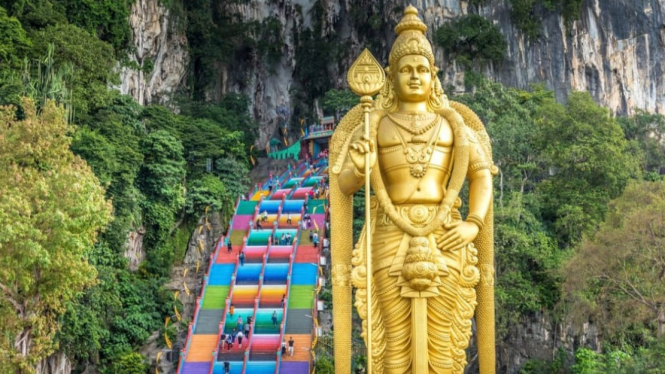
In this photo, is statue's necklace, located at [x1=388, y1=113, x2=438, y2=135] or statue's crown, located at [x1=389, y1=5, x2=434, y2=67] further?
statue's crown, located at [x1=389, y1=5, x2=434, y2=67]

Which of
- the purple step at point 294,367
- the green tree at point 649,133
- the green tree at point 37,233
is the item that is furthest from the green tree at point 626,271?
the green tree at point 649,133

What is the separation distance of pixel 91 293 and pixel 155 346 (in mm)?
1882

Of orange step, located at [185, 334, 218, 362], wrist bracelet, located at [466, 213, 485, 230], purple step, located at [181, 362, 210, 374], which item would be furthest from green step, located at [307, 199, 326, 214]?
wrist bracelet, located at [466, 213, 485, 230]

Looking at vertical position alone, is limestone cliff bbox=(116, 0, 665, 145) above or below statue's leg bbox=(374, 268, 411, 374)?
above

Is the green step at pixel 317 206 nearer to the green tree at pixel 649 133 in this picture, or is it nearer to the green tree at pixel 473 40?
the green tree at pixel 473 40

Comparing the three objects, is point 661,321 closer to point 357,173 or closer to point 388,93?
point 388,93

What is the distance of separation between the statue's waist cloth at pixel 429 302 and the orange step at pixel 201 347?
10172 mm

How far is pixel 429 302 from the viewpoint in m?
8.76

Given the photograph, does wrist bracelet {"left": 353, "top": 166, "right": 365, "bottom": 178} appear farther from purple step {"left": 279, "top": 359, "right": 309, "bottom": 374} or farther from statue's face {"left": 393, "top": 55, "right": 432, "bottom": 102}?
purple step {"left": 279, "top": 359, "right": 309, "bottom": 374}

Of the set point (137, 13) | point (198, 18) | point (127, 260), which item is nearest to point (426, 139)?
point (127, 260)

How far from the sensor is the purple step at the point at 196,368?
18.2 m

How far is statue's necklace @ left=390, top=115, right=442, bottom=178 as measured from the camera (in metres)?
8.93

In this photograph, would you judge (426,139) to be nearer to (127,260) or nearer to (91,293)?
(91,293)

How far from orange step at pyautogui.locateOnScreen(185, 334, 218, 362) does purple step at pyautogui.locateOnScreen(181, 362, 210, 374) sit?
0.35 feet
